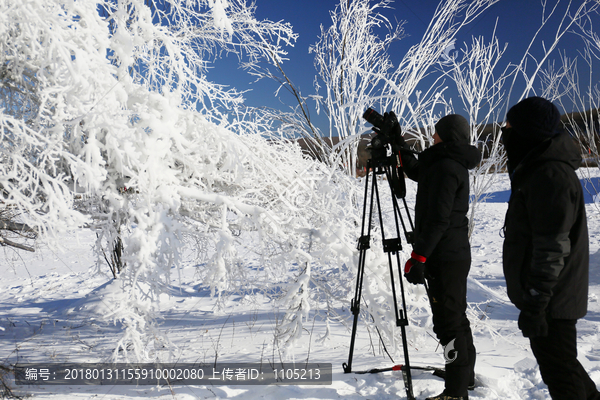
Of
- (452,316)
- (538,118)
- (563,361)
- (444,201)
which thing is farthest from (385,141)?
(563,361)

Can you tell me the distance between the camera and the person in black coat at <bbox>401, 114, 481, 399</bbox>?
2.06 metres

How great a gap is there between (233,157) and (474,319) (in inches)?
105

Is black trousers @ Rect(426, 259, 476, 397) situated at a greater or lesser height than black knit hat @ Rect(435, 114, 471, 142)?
lesser

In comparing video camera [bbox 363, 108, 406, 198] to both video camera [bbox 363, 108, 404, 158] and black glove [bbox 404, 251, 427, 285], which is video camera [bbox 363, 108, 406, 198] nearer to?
video camera [bbox 363, 108, 404, 158]

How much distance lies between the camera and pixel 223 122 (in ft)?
9.38

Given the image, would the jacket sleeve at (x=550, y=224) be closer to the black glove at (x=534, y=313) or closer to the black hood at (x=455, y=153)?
the black glove at (x=534, y=313)

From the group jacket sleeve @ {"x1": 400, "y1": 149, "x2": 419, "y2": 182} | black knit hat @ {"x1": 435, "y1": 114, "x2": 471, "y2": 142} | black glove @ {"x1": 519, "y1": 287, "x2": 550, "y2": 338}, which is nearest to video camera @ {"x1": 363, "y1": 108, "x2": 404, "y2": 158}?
jacket sleeve @ {"x1": 400, "y1": 149, "x2": 419, "y2": 182}

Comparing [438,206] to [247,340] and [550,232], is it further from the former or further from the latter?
[247,340]

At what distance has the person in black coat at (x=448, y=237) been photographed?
2.06m

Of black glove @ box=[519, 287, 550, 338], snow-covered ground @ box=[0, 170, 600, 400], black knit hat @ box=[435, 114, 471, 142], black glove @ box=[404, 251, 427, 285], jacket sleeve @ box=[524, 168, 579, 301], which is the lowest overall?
snow-covered ground @ box=[0, 170, 600, 400]

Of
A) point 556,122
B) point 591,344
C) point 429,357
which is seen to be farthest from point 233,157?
point 591,344

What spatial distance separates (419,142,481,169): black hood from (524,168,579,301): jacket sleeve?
1.80ft

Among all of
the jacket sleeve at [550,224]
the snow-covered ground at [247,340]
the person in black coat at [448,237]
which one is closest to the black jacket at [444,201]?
the person in black coat at [448,237]

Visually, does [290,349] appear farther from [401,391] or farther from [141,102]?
[141,102]
